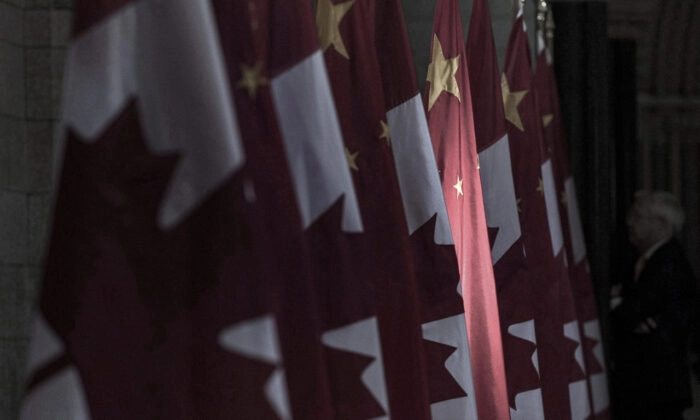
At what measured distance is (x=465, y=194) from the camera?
3.83 metres

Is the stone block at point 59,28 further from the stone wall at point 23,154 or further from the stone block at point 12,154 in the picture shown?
the stone block at point 12,154

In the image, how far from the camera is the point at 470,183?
3.83m

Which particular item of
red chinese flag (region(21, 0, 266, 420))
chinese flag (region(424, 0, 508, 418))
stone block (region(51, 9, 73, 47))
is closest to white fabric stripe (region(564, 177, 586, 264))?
chinese flag (region(424, 0, 508, 418))

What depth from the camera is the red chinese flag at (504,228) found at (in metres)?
3.97

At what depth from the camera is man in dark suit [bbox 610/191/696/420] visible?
6.03m

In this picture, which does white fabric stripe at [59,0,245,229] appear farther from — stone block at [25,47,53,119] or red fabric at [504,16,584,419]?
red fabric at [504,16,584,419]

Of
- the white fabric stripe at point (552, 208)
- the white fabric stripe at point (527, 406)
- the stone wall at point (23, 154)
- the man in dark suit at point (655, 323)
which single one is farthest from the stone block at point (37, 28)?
the man in dark suit at point (655, 323)

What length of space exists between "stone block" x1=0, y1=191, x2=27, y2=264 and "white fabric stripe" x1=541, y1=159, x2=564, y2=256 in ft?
8.36

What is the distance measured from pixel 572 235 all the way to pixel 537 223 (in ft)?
3.59

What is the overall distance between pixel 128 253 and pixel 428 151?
151 cm

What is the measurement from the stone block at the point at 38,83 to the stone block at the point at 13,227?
0.63 feet

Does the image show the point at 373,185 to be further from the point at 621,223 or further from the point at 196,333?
the point at 621,223

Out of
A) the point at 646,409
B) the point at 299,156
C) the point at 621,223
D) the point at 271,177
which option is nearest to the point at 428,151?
the point at 299,156

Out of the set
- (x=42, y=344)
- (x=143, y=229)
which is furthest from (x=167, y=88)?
(x=42, y=344)
